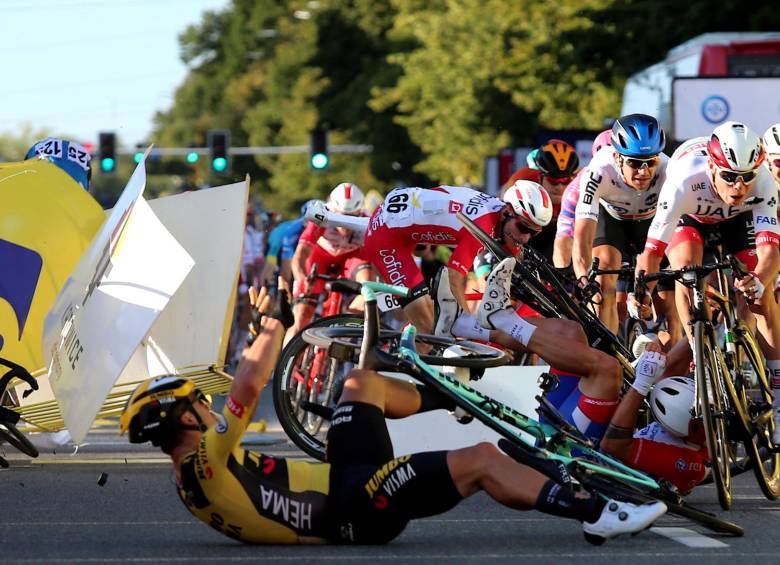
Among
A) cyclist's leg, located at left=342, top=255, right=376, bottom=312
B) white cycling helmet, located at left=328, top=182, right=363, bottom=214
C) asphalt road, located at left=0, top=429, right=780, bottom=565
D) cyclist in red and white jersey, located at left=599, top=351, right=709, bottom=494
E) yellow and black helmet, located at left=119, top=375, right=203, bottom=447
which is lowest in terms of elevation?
asphalt road, located at left=0, top=429, right=780, bottom=565

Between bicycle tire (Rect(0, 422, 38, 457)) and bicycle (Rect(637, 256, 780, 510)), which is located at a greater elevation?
bicycle (Rect(637, 256, 780, 510))

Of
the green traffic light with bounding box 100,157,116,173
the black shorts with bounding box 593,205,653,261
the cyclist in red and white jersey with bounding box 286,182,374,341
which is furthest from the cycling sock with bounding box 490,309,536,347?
the green traffic light with bounding box 100,157,116,173

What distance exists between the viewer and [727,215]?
10.7 meters

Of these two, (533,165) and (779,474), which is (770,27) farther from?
(779,474)

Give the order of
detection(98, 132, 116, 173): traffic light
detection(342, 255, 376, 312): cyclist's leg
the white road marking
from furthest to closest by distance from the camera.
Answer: detection(98, 132, 116, 173): traffic light, detection(342, 255, 376, 312): cyclist's leg, the white road marking

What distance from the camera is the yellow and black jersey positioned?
24.4 ft

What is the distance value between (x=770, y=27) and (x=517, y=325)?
3082 cm

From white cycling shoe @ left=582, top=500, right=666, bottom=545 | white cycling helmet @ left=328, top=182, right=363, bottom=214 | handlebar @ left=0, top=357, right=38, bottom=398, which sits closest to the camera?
white cycling shoe @ left=582, top=500, right=666, bottom=545

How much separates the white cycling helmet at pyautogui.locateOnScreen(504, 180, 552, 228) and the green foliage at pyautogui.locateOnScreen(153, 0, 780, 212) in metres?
29.7

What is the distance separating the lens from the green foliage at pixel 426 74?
41812 millimetres

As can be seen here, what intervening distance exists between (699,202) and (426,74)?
55425 millimetres

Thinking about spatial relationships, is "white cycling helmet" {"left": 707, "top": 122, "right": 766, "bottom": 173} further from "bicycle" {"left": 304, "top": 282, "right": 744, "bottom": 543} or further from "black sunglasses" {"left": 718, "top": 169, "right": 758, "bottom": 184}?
"bicycle" {"left": 304, "top": 282, "right": 744, "bottom": 543}

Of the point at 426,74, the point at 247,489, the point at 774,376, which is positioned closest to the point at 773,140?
the point at 774,376

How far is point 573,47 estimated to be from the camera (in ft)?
140
